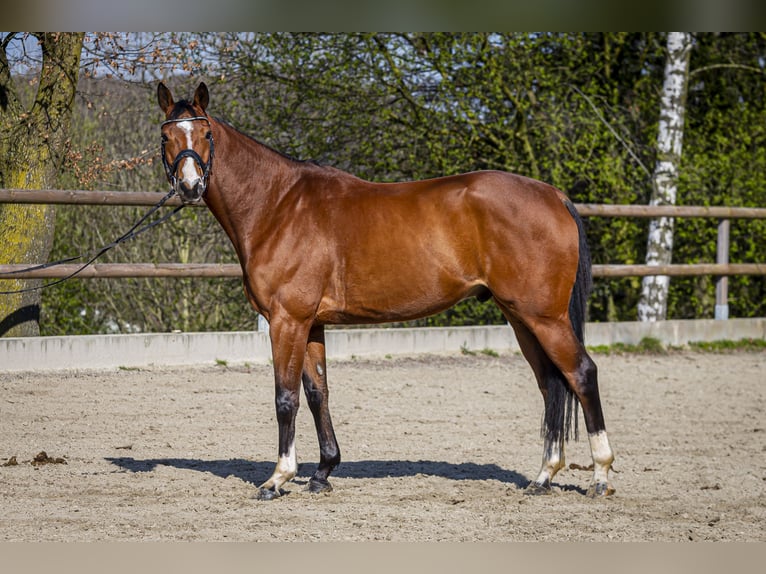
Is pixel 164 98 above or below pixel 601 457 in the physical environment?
above

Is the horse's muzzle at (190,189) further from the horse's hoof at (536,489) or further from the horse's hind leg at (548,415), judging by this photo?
the horse's hoof at (536,489)

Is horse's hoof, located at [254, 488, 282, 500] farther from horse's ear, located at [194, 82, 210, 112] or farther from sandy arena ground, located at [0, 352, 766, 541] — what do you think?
horse's ear, located at [194, 82, 210, 112]

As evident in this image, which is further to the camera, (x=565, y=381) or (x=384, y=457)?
(x=384, y=457)

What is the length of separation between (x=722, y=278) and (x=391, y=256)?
24.3 feet

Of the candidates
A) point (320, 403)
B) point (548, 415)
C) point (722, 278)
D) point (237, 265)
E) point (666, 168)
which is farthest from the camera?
point (666, 168)

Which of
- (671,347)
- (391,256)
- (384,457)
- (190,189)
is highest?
(190,189)

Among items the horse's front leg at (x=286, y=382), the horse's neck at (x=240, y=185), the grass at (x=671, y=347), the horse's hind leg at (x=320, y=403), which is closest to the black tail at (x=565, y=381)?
the horse's hind leg at (x=320, y=403)

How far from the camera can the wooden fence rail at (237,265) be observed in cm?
837

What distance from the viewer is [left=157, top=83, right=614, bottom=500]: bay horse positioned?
4965mm

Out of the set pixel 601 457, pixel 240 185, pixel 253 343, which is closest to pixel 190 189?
pixel 240 185

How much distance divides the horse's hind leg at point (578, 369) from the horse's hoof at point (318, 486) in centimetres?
135

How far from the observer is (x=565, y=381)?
199 inches

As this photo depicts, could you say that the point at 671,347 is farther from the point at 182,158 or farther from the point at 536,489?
the point at 182,158

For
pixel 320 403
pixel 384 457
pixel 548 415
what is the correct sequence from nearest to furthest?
pixel 548 415 < pixel 320 403 < pixel 384 457
